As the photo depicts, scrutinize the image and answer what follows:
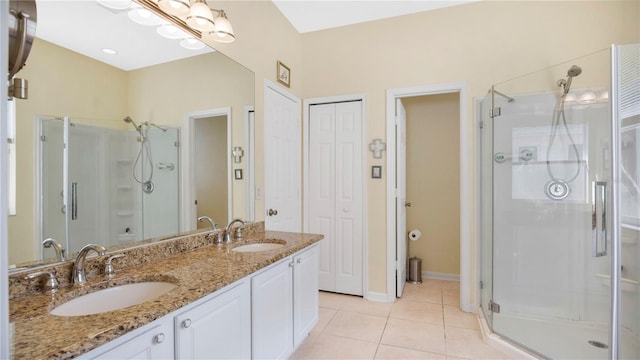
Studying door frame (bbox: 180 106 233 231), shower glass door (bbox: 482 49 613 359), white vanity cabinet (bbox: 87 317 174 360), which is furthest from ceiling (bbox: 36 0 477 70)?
shower glass door (bbox: 482 49 613 359)

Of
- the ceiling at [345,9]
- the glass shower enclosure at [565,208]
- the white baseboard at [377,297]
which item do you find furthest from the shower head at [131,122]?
the glass shower enclosure at [565,208]

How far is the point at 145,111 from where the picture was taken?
1571 millimetres

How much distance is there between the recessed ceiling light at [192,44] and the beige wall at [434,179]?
2714 millimetres

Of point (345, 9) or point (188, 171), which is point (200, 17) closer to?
point (188, 171)

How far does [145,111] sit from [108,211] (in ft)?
1.75

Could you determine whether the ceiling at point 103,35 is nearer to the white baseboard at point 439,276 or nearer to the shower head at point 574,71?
the shower head at point 574,71

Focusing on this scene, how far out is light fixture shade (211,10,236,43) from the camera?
189cm

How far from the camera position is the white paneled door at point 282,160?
273 cm

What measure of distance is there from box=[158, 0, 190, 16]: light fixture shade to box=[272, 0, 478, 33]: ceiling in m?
1.34

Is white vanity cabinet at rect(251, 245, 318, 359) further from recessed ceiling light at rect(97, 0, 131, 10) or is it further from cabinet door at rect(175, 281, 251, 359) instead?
recessed ceiling light at rect(97, 0, 131, 10)

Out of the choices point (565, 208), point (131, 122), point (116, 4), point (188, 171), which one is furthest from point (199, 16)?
point (565, 208)

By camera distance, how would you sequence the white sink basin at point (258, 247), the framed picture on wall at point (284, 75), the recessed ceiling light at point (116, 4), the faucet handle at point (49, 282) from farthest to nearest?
1. the framed picture on wall at point (284, 75)
2. the white sink basin at point (258, 247)
3. the recessed ceiling light at point (116, 4)
4. the faucet handle at point (49, 282)

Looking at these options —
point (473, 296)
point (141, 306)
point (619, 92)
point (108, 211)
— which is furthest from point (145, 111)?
point (473, 296)

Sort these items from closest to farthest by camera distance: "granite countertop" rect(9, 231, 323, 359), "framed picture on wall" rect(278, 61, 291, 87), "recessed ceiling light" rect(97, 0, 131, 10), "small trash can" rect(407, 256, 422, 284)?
"granite countertop" rect(9, 231, 323, 359) < "recessed ceiling light" rect(97, 0, 131, 10) < "framed picture on wall" rect(278, 61, 291, 87) < "small trash can" rect(407, 256, 422, 284)
